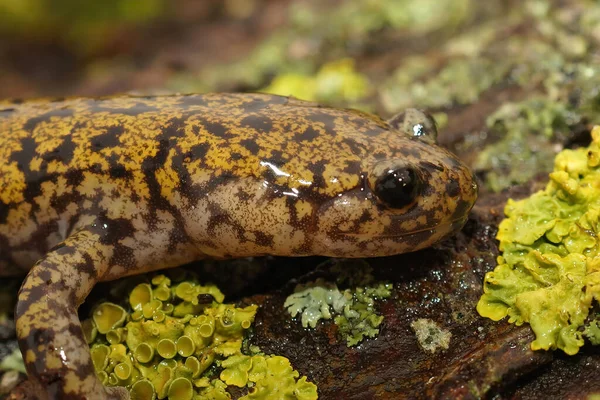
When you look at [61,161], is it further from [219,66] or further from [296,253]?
[219,66]

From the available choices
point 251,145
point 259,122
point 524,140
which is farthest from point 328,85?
point 251,145

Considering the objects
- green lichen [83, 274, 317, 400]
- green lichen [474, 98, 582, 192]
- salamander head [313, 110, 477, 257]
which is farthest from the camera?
green lichen [474, 98, 582, 192]

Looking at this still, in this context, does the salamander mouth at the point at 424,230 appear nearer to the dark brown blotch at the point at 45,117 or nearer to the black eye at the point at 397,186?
the black eye at the point at 397,186

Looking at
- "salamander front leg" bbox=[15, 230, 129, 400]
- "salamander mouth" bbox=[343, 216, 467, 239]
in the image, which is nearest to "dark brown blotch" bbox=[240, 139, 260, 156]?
"salamander mouth" bbox=[343, 216, 467, 239]

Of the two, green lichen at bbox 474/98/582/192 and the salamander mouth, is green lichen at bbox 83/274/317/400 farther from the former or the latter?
green lichen at bbox 474/98/582/192

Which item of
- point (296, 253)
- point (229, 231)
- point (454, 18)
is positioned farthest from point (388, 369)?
point (454, 18)

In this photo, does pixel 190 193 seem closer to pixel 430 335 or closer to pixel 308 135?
pixel 308 135
